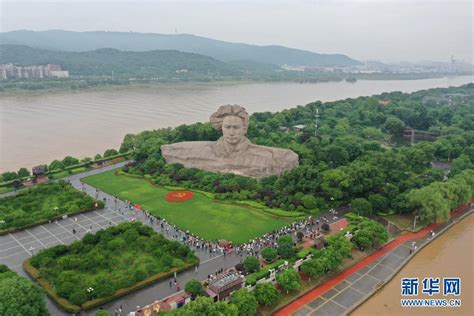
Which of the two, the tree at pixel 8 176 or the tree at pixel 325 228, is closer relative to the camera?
the tree at pixel 325 228

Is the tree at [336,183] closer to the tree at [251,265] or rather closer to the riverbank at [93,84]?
the tree at [251,265]

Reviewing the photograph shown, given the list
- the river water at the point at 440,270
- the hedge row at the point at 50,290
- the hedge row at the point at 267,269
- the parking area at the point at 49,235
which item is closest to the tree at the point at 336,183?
the river water at the point at 440,270

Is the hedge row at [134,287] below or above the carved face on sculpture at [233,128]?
below

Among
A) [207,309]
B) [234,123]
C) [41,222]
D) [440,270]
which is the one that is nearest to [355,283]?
[440,270]

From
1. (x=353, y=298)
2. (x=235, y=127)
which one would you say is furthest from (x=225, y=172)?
(x=353, y=298)

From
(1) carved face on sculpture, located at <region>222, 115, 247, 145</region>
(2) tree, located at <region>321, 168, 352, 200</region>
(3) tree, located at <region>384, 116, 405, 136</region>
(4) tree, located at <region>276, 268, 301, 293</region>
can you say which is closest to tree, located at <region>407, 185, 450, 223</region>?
(2) tree, located at <region>321, 168, 352, 200</region>

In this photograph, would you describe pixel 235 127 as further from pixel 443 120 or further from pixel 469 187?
pixel 443 120

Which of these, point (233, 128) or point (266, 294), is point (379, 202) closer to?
point (233, 128)
